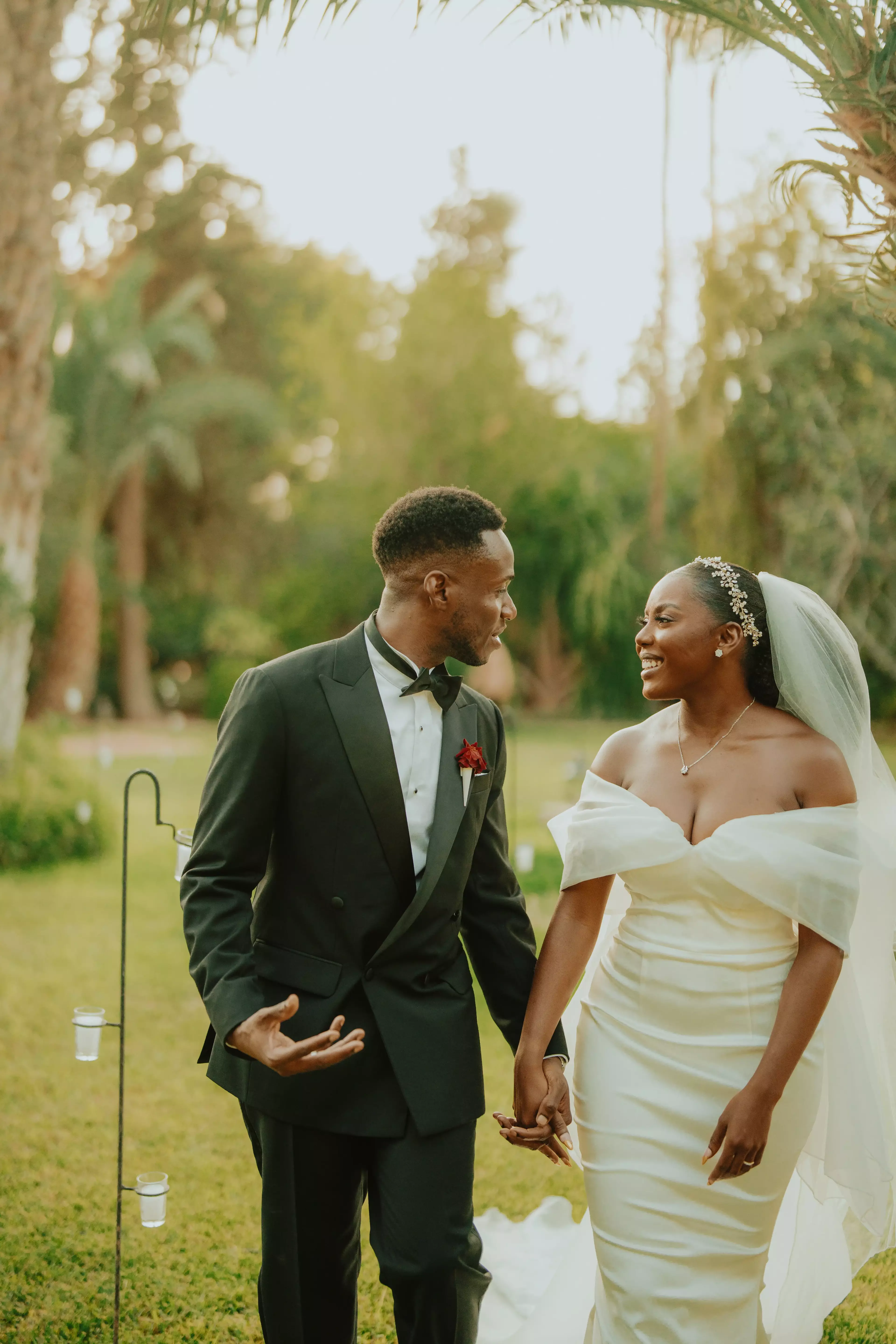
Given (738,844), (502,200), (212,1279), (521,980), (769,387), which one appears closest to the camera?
(738,844)

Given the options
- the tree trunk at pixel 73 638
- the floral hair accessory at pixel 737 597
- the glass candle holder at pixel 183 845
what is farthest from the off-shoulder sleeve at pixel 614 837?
the tree trunk at pixel 73 638

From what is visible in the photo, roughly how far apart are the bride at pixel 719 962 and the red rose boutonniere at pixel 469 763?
37 centimetres

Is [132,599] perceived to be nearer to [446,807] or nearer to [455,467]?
[455,467]

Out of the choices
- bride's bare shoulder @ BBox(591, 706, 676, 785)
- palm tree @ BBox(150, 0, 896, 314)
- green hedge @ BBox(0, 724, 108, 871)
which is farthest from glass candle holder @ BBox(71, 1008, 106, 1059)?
green hedge @ BBox(0, 724, 108, 871)

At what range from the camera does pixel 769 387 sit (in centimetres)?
2005

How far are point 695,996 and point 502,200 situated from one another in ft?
123

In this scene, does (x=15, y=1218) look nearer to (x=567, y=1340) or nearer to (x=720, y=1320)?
(x=567, y=1340)

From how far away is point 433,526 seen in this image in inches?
117

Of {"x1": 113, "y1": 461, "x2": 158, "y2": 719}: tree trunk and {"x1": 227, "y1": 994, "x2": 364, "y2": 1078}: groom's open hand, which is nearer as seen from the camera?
{"x1": 227, "y1": 994, "x2": 364, "y2": 1078}: groom's open hand

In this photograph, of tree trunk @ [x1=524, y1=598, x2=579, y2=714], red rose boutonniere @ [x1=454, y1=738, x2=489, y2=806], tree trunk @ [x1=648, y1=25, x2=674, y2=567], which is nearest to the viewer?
red rose boutonniere @ [x1=454, y1=738, x2=489, y2=806]

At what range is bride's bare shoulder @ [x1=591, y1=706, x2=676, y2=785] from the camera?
329 cm

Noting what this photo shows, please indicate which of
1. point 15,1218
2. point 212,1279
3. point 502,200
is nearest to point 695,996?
point 212,1279

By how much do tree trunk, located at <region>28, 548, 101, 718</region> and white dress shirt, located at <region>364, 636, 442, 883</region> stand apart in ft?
81.0

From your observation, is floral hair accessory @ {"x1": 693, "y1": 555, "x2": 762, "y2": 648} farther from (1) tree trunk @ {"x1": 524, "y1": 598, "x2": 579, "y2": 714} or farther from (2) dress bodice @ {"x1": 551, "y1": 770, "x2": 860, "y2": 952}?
(1) tree trunk @ {"x1": 524, "y1": 598, "x2": 579, "y2": 714}
